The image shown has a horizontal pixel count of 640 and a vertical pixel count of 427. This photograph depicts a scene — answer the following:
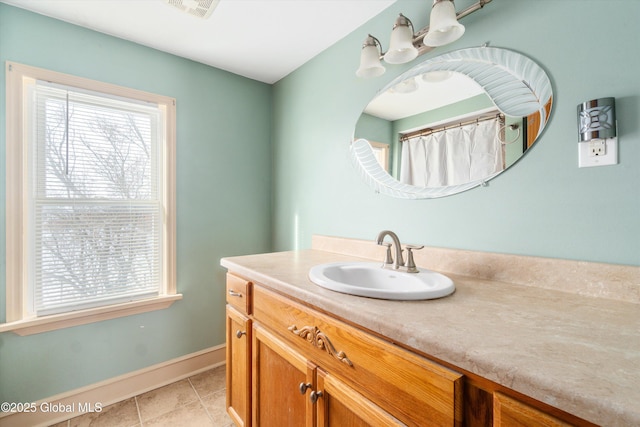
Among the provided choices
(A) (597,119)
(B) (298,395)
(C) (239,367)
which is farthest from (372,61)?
(C) (239,367)

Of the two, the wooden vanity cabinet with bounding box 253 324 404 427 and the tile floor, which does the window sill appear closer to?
the tile floor

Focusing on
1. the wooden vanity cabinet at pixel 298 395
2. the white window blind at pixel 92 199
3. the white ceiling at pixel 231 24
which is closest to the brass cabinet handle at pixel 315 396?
the wooden vanity cabinet at pixel 298 395

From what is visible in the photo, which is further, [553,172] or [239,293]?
[239,293]

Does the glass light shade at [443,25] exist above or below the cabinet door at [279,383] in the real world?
above

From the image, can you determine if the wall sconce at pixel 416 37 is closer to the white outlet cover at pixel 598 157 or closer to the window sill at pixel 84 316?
the white outlet cover at pixel 598 157

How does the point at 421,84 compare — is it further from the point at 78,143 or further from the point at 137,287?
the point at 137,287

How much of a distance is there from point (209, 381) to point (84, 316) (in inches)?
35.9

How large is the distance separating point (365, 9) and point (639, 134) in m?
1.34

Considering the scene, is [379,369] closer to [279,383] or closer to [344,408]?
[344,408]

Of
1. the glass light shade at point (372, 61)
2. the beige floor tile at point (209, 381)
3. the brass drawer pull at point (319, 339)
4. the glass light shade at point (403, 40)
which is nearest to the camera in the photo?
the brass drawer pull at point (319, 339)

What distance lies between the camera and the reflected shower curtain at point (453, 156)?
3.69ft

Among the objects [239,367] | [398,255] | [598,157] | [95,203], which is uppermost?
[598,157]

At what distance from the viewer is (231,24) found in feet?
5.51

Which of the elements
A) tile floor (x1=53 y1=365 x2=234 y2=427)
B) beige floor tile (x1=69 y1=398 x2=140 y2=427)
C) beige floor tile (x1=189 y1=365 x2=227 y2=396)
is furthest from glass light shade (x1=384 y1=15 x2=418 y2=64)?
beige floor tile (x1=69 y1=398 x2=140 y2=427)
